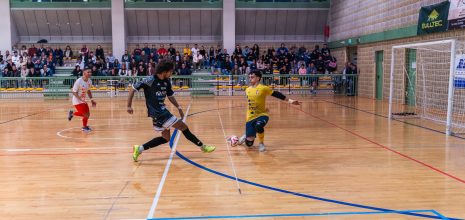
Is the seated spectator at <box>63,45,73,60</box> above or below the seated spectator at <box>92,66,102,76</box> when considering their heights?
above

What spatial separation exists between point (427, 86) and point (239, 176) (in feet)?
43.8

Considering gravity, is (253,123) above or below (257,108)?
below

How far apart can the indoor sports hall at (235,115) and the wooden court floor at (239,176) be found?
0.11 feet

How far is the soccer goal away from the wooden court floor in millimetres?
2491

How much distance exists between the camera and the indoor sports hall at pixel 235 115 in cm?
536

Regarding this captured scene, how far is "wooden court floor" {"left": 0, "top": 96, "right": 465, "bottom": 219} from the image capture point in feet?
16.1

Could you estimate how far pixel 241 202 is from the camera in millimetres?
5156

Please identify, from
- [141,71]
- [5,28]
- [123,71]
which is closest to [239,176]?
[141,71]

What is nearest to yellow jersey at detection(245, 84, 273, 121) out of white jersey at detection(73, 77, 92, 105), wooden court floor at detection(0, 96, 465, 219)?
wooden court floor at detection(0, 96, 465, 219)

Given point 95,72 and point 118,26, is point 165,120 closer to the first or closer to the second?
point 95,72

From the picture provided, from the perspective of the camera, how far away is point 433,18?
16.8m

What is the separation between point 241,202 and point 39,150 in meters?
5.33

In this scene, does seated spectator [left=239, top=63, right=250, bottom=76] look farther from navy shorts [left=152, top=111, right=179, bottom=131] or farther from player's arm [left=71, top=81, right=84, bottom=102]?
navy shorts [left=152, top=111, right=179, bottom=131]

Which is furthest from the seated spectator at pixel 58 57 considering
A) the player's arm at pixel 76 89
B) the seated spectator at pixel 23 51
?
the player's arm at pixel 76 89
